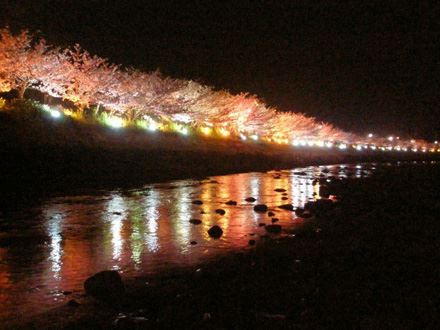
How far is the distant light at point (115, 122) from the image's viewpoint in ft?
117

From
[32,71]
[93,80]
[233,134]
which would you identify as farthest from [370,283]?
[233,134]

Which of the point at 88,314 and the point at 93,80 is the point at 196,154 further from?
the point at 88,314

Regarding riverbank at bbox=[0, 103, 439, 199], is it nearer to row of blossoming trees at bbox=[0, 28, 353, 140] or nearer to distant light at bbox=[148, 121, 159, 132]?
distant light at bbox=[148, 121, 159, 132]

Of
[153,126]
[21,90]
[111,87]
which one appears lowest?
[153,126]

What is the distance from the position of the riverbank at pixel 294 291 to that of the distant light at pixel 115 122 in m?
25.6

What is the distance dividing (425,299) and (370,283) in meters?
1.08

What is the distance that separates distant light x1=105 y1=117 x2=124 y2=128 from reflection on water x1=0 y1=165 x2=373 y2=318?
583 inches

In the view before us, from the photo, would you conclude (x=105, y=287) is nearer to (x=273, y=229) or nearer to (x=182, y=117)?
(x=273, y=229)

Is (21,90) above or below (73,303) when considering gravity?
above

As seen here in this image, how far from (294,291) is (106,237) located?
21.0 feet

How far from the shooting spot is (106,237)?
1253 cm

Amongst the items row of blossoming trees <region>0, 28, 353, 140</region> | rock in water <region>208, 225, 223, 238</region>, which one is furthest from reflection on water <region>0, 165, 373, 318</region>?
row of blossoming trees <region>0, 28, 353, 140</region>

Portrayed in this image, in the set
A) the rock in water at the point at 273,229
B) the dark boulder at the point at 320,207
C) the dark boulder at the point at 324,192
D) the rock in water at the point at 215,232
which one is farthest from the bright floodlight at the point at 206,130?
the rock in water at the point at 215,232

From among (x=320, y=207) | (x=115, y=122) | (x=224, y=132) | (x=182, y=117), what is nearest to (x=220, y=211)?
(x=320, y=207)
